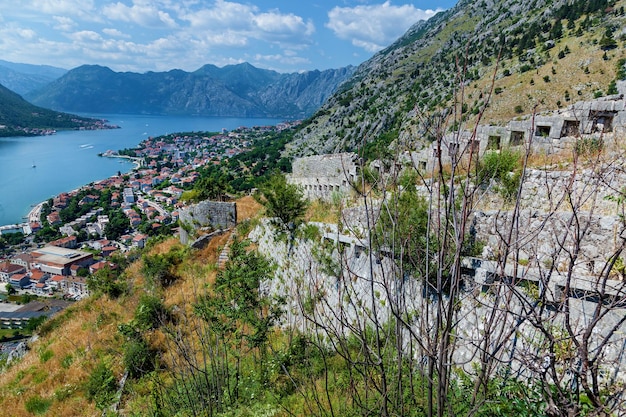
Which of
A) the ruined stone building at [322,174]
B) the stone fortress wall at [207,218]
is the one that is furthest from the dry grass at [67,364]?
the ruined stone building at [322,174]

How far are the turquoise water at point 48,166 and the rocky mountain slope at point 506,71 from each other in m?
47.9

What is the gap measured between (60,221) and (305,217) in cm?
Result: 6127

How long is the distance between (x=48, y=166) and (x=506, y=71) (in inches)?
3927

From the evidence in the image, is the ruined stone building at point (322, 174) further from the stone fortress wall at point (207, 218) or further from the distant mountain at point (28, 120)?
the distant mountain at point (28, 120)

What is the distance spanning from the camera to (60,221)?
5466cm

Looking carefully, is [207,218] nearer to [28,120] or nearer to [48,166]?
[48,166]

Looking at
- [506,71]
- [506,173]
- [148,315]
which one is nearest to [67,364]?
[148,315]

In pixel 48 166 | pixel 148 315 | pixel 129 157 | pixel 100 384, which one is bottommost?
pixel 48 166

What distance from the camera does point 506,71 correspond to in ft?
132

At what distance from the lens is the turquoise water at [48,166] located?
6462 centimetres

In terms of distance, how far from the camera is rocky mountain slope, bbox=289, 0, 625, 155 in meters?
29.1

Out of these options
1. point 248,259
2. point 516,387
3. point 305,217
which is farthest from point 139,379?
point 516,387

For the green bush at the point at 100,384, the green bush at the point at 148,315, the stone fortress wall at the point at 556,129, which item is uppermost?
the stone fortress wall at the point at 556,129

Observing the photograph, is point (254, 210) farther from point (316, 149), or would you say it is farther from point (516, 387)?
point (316, 149)
